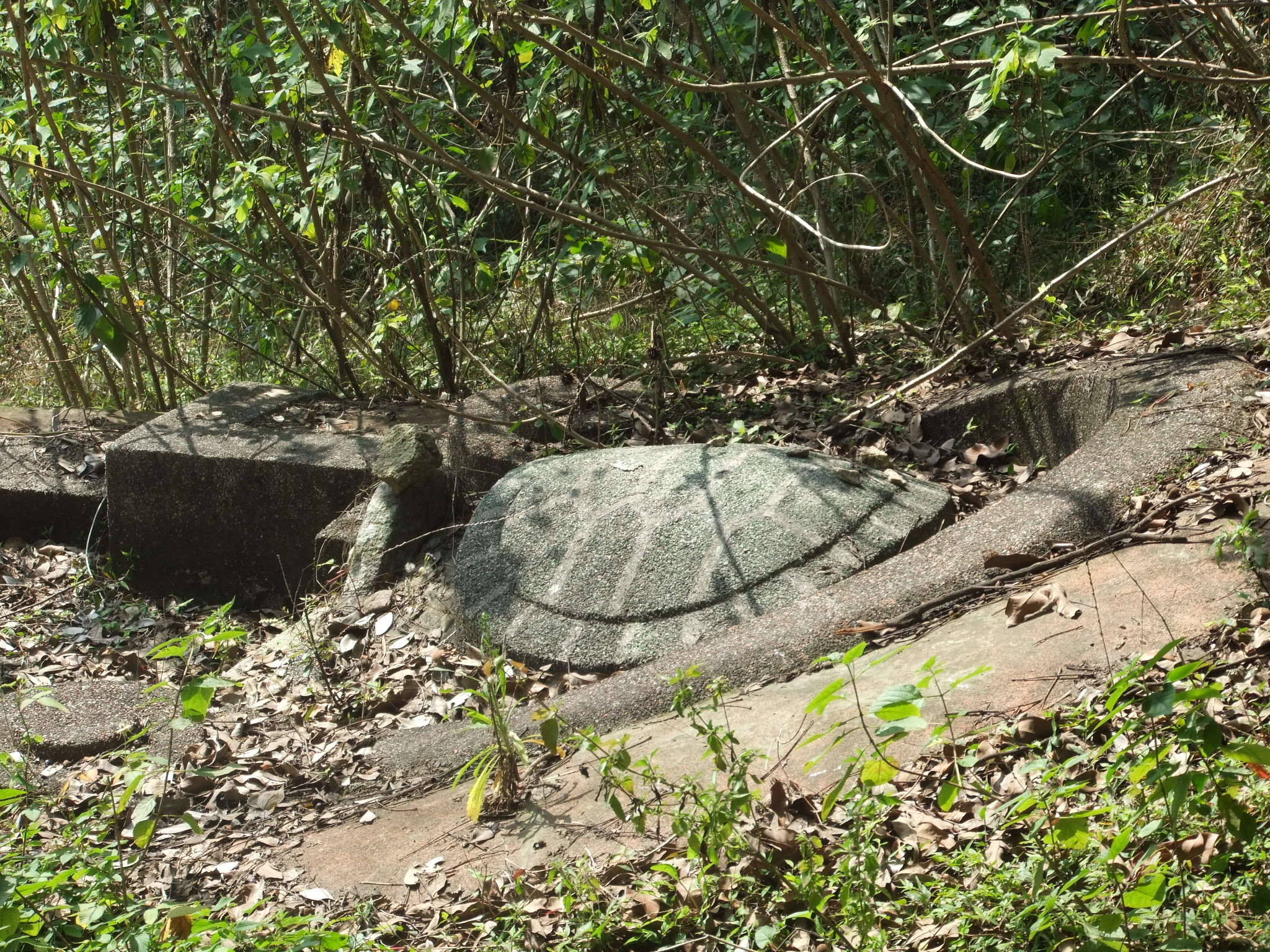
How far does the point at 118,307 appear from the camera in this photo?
6570 mm

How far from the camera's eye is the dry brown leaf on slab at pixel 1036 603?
9.68 feet

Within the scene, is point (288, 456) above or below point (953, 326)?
above

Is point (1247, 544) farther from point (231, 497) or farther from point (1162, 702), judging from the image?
point (231, 497)

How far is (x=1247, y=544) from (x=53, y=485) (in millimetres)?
5424

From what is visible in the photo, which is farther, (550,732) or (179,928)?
(550,732)

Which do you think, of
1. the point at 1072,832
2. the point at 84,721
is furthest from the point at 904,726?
the point at 84,721

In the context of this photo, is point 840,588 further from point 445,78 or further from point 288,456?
point 445,78

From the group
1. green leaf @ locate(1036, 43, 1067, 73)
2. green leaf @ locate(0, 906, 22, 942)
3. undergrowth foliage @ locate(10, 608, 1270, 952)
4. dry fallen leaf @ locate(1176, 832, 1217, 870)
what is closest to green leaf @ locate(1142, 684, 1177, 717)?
undergrowth foliage @ locate(10, 608, 1270, 952)

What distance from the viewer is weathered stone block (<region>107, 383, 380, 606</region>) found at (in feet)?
17.6

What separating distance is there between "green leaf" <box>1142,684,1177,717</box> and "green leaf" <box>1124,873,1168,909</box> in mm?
255

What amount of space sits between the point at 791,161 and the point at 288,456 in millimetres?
3115

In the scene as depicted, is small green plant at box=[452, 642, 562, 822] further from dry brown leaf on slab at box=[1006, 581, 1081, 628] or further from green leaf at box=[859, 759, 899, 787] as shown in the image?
dry brown leaf on slab at box=[1006, 581, 1081, 628]

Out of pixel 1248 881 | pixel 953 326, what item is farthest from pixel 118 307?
pixel 1248 881

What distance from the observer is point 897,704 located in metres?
1.92
